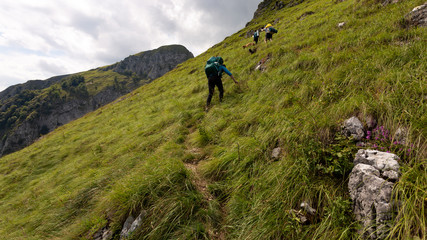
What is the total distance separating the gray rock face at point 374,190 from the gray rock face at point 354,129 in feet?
1.90

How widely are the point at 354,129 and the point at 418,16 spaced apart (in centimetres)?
667

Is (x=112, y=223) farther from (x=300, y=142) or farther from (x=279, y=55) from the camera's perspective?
(x=279, y=55)

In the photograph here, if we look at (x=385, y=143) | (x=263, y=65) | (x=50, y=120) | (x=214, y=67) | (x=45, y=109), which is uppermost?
(x=45, y=109)

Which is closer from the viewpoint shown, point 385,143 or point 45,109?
point 385,143

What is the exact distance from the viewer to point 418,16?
596cm

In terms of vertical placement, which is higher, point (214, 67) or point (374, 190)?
point (214, 67)

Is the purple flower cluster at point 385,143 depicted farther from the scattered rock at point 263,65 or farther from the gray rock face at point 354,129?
the scattered rock at point 263,65

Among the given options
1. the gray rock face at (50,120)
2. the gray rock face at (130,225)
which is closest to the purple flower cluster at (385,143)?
the gray rock face at (130,225)

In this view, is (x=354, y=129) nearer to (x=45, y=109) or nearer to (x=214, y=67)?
(x=214, y=67)

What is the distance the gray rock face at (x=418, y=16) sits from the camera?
5755mm

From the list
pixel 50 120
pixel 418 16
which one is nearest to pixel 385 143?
pixel 418 16

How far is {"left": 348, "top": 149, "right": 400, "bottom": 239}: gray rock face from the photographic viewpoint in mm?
1980

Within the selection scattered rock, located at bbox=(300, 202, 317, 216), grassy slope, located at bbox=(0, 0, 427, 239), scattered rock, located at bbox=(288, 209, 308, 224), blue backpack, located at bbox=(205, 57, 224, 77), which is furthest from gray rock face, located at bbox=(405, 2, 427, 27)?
scattered rock, located at bbox=(288, 209, 308, 224)

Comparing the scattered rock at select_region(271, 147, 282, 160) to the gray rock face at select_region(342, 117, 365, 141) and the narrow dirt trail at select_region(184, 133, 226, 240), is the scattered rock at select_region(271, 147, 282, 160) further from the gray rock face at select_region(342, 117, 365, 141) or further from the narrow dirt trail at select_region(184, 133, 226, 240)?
the narrow dirt trail at select_region(184, 133, 226, 240)
